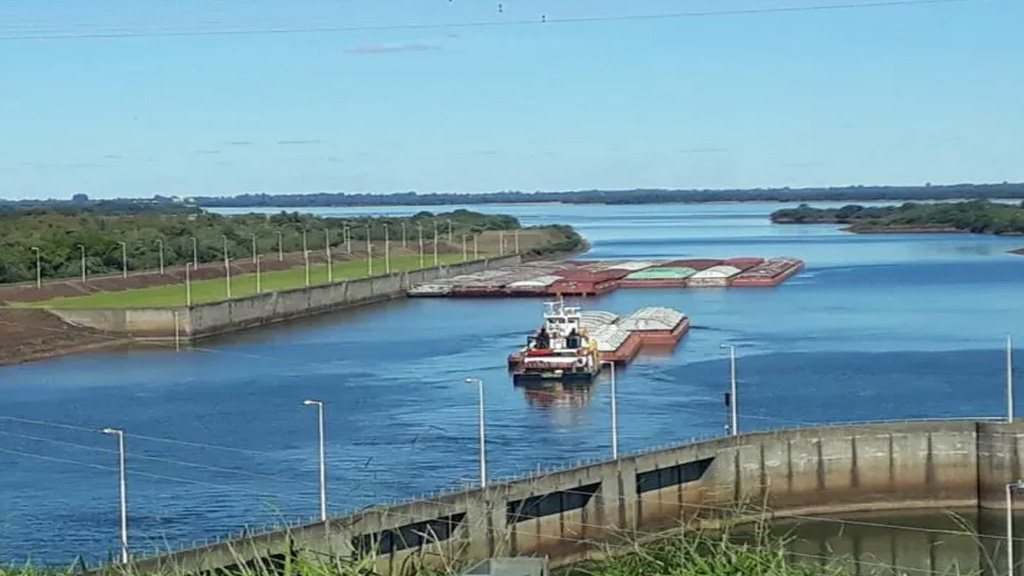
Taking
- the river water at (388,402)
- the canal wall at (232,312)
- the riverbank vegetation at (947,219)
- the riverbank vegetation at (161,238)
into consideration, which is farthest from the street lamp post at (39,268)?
the riverbank vegetation at (947,219)

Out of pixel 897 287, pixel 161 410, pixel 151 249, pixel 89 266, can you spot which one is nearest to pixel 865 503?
pixel 161 410

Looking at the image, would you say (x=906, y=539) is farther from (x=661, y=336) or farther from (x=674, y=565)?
(x=661, y=336)

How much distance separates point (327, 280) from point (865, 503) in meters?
41.0

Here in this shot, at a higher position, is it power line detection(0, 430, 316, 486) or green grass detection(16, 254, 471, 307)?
green grass detection(16, 254, 471, 307)

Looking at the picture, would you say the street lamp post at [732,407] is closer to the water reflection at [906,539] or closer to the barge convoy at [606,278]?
the water reflection at [906,539]

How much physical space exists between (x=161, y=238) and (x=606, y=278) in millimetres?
18195

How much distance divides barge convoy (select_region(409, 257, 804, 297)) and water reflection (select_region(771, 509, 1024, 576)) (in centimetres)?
3807

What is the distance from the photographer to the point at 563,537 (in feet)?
61.7

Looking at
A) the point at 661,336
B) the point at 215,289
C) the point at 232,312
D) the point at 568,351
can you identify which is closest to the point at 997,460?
the point at 568,351

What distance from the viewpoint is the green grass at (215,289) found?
4816 cm

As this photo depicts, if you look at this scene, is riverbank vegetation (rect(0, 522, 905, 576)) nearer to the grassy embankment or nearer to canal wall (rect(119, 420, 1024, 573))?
the grassy embankment

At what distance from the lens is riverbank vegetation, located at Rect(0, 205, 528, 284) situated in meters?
56.3

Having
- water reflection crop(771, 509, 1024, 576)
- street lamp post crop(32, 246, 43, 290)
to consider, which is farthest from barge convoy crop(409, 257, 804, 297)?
water reflection crop(771, 509, 1024, 576)

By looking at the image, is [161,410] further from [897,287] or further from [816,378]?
[897,287]
